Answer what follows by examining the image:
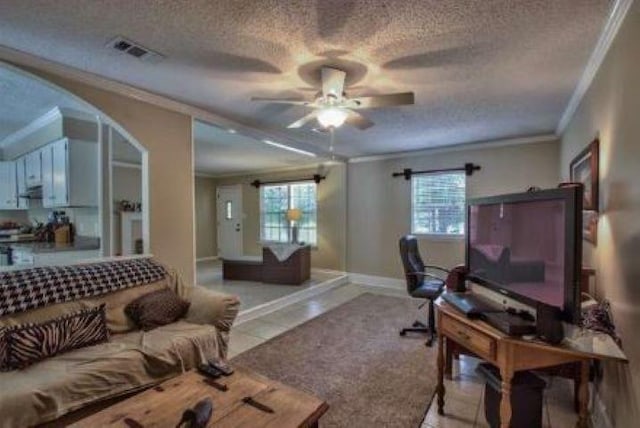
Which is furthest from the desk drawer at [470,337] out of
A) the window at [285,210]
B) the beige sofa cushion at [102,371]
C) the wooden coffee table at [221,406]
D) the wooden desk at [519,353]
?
the window at [285,210]

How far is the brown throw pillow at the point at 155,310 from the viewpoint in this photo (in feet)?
7.69

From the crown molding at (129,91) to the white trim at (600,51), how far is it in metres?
3.04

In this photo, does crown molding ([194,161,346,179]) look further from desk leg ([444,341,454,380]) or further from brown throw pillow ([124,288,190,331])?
brown throw pillow ([124,288,190,331])

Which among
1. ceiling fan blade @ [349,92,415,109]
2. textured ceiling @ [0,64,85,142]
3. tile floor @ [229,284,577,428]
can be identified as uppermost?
textured ceiling @ [0,64,85,142]

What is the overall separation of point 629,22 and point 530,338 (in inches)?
63.4

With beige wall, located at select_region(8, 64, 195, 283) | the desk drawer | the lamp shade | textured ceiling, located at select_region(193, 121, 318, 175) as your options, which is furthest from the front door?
the desk drawer

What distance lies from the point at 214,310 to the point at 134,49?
1845 mm

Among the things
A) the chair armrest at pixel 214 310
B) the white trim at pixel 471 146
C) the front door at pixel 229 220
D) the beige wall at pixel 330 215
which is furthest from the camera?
the front door at pixel 229 220

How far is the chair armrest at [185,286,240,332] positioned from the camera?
2468 mm

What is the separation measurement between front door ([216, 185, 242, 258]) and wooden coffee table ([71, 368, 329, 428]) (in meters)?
6.43

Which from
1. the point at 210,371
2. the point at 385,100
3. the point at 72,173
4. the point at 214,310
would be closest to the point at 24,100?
the point at 72,173

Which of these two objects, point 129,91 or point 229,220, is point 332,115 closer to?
point 129,91

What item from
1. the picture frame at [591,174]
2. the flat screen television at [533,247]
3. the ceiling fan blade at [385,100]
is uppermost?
the ceiling fan blade at [385,100]

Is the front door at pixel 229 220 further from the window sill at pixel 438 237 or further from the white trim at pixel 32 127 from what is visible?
the window sill at pixel 438 237
